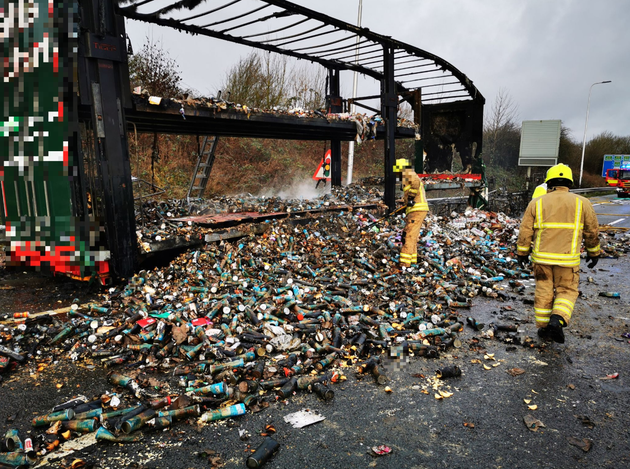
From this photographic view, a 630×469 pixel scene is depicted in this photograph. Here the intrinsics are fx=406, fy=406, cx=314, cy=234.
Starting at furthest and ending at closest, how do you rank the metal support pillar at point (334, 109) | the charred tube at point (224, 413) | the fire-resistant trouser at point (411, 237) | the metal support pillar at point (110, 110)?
the metal support pillar at point (334, 109)
the fire-resistant trouser at point (411, 237)
the metal support pillar at point (110, 110)
the charred tube at point (224, 413)

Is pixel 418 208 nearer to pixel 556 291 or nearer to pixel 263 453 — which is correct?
pixel 556 291

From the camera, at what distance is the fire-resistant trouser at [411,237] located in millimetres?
7422

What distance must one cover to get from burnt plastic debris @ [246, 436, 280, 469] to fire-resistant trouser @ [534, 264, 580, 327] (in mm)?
3359

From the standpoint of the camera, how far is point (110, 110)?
5.33 meters

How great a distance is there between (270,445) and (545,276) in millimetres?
3551

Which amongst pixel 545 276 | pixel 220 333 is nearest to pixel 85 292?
pixel 220 333

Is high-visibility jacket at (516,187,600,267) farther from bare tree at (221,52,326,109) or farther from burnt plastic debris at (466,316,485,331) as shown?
bare tree at (221,52,326,109)

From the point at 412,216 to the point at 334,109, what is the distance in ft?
17.9

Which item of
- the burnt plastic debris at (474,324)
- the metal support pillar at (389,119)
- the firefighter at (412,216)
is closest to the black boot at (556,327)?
the burnt plastic debris at (474,324)

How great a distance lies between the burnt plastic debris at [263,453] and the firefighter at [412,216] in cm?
515

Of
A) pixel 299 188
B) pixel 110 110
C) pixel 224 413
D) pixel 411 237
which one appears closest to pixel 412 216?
pixel 411 237

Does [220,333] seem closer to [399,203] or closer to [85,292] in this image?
[85,292]

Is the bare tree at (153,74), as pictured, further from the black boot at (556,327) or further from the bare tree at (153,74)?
the black boot at (556,327)

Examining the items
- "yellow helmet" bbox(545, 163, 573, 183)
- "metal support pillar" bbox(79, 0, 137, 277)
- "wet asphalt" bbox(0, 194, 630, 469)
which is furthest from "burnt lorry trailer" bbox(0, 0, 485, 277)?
"yellow helmet" bbox(545, 163, 573, 183)
